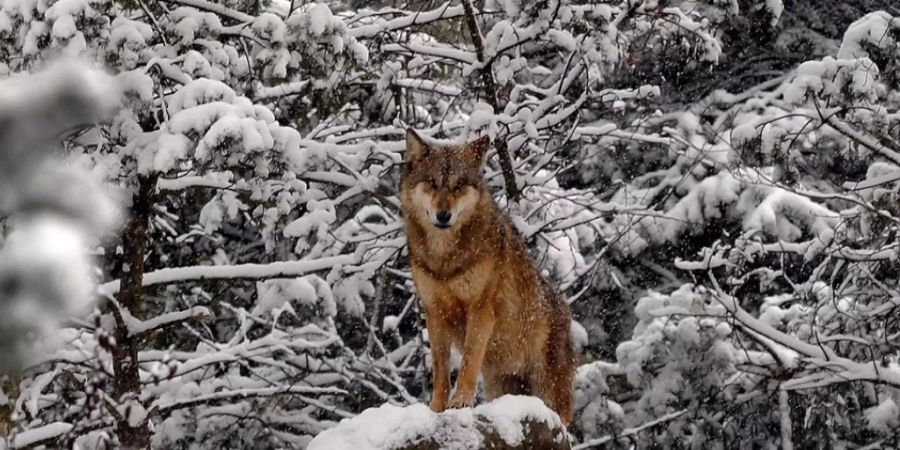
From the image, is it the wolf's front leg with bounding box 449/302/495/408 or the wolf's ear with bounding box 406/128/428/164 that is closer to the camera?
the wolf's front leg with bounding box 449/302/495/408

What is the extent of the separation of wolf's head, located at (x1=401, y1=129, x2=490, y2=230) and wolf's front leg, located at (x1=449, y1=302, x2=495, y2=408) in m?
0.57

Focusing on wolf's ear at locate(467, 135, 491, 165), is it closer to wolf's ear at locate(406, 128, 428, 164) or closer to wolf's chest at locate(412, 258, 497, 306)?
wolf's ear at locate(406, 128, 428, 164)

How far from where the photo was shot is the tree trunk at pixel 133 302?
25.3 ft

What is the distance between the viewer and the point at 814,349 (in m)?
8.92

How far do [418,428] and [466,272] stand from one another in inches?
45.3

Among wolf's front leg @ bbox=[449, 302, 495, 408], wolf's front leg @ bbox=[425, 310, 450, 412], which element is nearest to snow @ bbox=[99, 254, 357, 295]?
wolf's front leg @ bbox=[425, 310, 450, 412]

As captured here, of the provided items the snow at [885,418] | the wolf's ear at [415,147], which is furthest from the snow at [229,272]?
the snow at [885,418]

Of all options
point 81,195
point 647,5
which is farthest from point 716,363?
point 81,195

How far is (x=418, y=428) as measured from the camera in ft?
16.8

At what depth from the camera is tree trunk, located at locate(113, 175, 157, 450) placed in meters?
7.71

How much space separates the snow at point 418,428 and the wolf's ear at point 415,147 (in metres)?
1.67

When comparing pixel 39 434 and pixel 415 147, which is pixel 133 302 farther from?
pixel 415 147

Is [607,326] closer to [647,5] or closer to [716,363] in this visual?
[716,363]

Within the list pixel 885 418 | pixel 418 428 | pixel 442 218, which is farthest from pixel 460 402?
pixel 885 418
